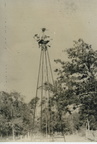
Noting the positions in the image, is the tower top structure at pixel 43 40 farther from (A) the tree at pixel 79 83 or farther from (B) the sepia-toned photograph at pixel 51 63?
(A) the tree at pixel 79 83

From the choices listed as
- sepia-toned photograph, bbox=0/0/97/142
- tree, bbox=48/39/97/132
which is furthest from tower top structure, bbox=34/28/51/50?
tree, bbox=48/39/97/132

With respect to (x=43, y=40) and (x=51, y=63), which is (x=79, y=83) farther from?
(x=43, y=40)

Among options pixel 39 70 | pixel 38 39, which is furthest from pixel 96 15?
pixel 39 70

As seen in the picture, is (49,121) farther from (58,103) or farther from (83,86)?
(83,86)

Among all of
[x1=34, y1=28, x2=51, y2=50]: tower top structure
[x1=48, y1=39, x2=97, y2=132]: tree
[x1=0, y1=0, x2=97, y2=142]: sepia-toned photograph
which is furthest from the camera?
[x1=48, y1=39, x2=97, y2=132]: tree

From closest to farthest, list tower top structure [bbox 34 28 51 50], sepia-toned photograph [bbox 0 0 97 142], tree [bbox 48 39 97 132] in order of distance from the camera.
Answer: sepia-toned photograph [bbox 0 0 97 142], tower top structure [bbox 34 28 51 50], tree [bbox 48 39 97 132]

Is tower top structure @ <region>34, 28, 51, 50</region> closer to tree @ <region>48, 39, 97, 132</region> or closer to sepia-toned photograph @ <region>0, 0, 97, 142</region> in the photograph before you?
sepia-toned photograph @ <region>0, 0, 97, 142</region>

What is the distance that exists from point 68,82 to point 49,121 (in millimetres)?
2139

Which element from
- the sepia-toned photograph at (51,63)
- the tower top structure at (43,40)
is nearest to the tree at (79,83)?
the sepia-toned photograph at (51,63)

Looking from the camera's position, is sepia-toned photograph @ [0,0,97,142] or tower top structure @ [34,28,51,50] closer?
sepia-toned photograph @ [0,0,97,142]

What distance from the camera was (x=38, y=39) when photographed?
38.5 ft

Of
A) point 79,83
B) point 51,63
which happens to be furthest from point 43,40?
point 79,83

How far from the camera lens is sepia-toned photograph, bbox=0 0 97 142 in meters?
10.7

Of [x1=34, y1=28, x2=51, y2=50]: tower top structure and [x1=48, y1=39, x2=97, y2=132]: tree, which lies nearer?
[x1=34, y1=28, x2=51, y2=50]: tower top structure
